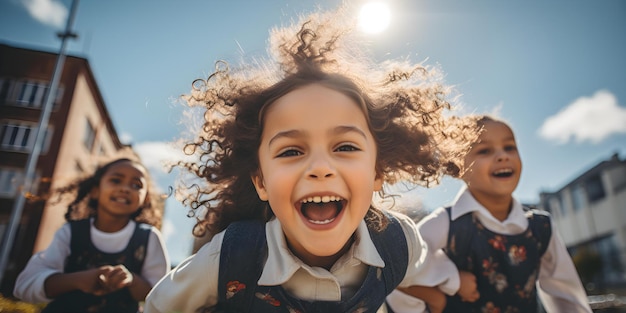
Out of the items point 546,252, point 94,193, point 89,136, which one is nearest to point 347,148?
point 546,252

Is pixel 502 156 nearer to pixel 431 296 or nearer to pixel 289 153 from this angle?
pixel 431 296

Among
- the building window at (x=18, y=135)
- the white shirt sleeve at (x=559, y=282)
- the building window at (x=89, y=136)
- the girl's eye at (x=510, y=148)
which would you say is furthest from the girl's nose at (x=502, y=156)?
the building window at (x=18, y=135)

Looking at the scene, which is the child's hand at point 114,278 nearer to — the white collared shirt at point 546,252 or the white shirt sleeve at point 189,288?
the white shirt sleeve at point 189,288

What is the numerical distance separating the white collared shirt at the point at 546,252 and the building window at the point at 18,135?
1606cm

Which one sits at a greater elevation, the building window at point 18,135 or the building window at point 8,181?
the building window at point 18,135

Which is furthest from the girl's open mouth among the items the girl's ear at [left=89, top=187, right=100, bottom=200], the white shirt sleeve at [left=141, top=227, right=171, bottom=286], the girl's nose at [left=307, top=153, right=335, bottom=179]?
the girl's ear at [left=89, top=187, right=100, bottom=200]

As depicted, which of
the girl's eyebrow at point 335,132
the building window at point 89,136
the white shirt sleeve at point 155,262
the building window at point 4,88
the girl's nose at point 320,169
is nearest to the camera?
the girl's nose at point 320,169

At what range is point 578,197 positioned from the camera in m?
19.9

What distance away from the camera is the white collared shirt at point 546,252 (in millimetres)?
2020

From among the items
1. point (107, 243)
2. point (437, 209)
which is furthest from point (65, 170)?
point (437, 209)

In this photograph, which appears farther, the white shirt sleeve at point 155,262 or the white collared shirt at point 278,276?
the white shirt sleeve at point 155,262

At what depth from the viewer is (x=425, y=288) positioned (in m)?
1.88

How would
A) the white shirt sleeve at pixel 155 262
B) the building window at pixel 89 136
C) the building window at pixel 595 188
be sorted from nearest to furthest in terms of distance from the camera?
the white shirt sleeve at pixel 155 262 < the building window at pixel 89 136 < the building window at pixel 595 188

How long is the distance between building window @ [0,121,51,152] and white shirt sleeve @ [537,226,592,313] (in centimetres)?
1641
